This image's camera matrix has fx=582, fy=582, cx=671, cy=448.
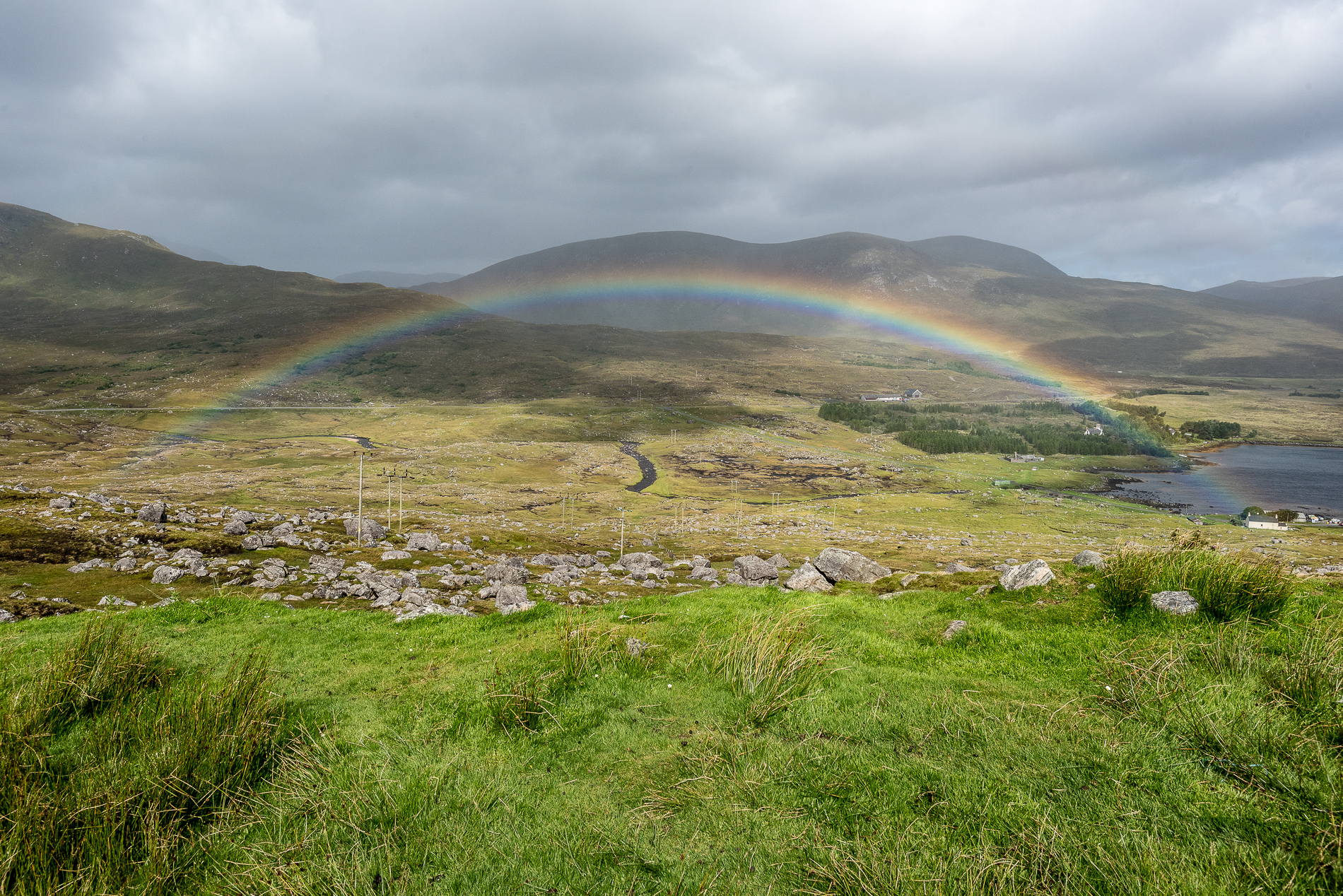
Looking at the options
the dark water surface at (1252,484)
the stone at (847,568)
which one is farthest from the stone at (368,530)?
the dark water surface at (1252,484)

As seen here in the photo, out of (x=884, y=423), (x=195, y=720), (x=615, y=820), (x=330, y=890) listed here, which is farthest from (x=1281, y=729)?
(x=884, y=423)

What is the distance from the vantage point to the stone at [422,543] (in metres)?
41.1

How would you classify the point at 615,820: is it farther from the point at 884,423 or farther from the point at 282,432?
the point at 884,423

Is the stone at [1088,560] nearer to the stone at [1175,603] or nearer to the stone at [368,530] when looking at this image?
the stone at [1175,603]

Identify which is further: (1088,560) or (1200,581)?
(1088,560)

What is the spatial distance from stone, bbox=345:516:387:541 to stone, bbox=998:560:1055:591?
41146 millimetres

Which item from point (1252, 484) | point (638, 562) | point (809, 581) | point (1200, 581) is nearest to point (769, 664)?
point (1200, 581)

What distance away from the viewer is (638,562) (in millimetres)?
43250

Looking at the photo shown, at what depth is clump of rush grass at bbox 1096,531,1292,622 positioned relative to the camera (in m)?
9.78

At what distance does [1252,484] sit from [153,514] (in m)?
186

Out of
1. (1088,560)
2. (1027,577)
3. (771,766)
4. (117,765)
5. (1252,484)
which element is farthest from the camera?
(1252,484)

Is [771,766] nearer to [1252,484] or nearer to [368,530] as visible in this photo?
[368,530]

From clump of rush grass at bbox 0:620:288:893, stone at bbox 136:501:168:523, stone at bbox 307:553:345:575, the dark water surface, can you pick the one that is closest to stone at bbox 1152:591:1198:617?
clump of rush grass at bbox 0:620:288:893

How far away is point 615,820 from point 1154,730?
5979mm
